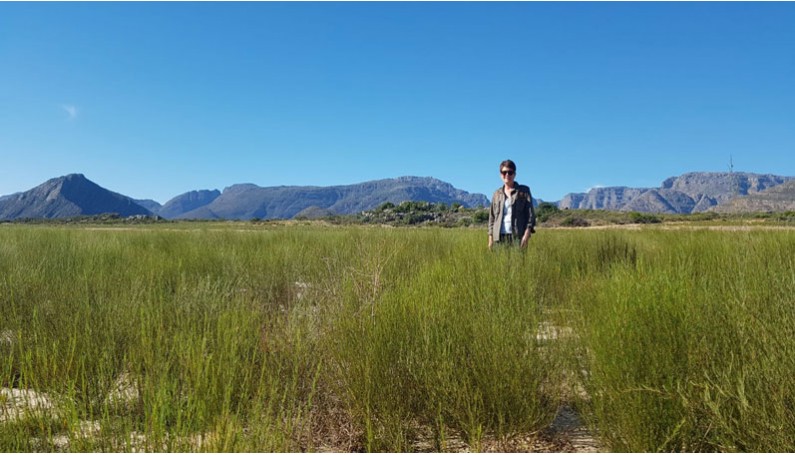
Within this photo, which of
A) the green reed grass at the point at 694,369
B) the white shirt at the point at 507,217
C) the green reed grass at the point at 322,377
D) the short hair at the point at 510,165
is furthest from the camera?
the white shirt at the point at 507,217

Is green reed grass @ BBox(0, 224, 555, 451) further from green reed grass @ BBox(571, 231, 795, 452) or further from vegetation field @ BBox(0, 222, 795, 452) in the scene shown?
green reed grass @ BBox(571, 231, 795, 452)

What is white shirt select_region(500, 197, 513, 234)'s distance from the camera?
16.5ft

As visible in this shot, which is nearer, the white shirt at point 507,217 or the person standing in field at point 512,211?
the person standing in field at point 512,211

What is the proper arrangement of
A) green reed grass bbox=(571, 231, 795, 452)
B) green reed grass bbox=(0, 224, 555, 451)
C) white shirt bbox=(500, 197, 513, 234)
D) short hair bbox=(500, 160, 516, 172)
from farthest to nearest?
white shirt bbox=(500, 197, 513, 234) → short hair bbox=(500, 160, 516, 172) → green reed grass bbox=(0, 224, 555, 451) → green reed grass bbox=(571, 231, 795, 452)

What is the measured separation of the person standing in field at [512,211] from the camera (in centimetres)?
493

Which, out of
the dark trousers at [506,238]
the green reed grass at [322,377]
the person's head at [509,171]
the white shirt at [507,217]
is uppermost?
the person's head at [509,171]

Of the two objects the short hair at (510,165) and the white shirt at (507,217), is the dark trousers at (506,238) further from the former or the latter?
the short hair at (510,165)

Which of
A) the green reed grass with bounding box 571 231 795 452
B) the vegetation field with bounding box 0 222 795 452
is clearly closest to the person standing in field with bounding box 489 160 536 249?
the vegetation field with bounding box 0 222 795 452

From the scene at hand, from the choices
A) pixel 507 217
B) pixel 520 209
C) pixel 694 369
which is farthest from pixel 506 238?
pixel 694 369

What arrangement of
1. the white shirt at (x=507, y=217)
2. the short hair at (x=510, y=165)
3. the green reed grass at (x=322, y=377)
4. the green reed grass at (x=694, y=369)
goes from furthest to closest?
the white shirt at (x=507, y=217) → the short hair at (x=510, y=165) → the green reed grass at (x=322, y=377) → the green reed grass at (x=694, y=369)

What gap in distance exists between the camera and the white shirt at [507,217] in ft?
16.5

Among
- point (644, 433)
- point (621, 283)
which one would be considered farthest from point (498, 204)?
point (644, 433)

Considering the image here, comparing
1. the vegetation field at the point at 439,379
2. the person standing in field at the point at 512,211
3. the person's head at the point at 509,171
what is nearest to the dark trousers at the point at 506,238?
the person standing in field at the point at 512,211

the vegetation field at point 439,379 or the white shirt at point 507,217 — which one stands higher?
the white shirt at point 507,217
